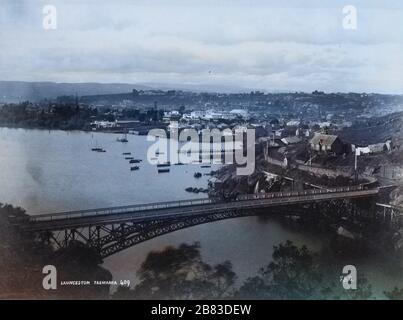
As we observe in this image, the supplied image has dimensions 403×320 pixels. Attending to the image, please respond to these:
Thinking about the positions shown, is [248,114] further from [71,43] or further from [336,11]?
[71,43]

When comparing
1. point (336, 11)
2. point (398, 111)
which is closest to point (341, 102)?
point (398, 111)

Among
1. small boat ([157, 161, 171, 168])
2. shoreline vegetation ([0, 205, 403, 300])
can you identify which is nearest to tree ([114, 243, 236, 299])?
shoreline vegetation ([0, 205, 403, 300])

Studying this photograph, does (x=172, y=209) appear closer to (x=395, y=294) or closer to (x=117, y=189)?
(x=117, y=189)

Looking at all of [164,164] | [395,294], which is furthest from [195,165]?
[395,294]

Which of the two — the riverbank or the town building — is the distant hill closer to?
the riverbank

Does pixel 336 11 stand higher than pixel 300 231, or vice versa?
pixel 336 11

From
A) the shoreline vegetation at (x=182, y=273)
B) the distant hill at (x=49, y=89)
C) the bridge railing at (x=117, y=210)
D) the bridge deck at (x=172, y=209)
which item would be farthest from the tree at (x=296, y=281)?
the distant hill at (x=49, y=89)

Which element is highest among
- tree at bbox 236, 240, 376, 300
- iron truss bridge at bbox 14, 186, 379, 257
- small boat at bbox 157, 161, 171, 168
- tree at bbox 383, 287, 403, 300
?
small boat at bbox 157, 161, 171, 168
